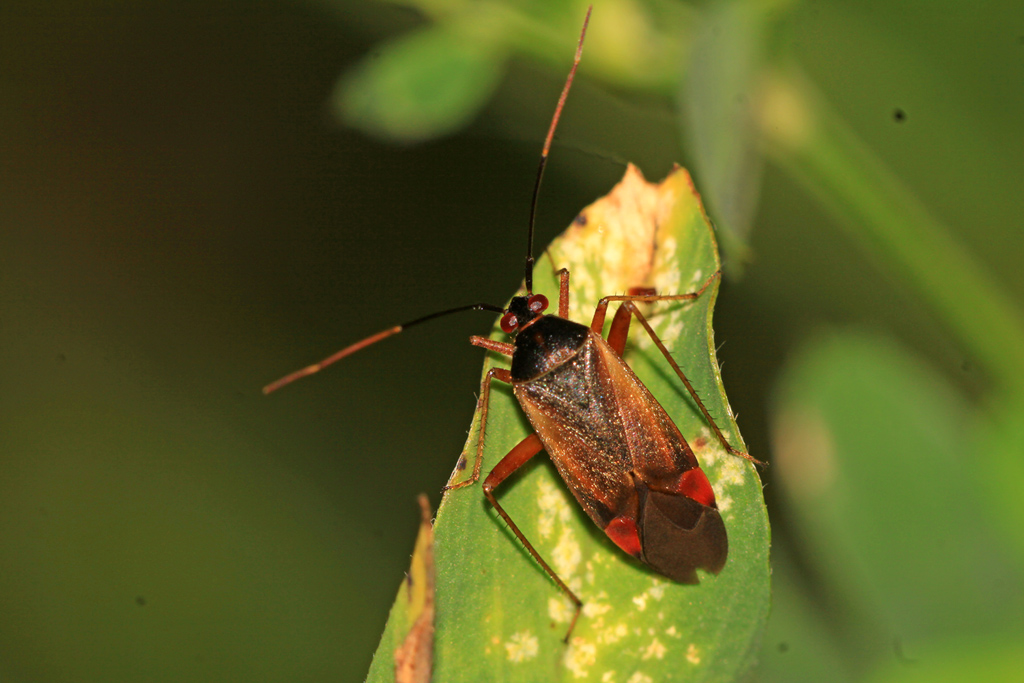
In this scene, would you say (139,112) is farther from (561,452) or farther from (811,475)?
(811,475)

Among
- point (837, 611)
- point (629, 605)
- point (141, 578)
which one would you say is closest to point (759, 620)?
point (629, 605)

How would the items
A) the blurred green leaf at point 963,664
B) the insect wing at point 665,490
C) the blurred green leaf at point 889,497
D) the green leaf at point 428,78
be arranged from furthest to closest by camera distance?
the green leaf at point 428,78
the blurred green leaf at point 889,497
the blurred green leaf at point 963,664
the insect wing at point 665,490

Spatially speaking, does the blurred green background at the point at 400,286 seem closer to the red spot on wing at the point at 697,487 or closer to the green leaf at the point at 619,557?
the green leaf at the point at 619,557

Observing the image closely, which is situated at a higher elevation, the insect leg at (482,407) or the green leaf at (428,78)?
the green leaf at (428,78)

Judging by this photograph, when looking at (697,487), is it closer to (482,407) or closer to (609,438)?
(609,438)

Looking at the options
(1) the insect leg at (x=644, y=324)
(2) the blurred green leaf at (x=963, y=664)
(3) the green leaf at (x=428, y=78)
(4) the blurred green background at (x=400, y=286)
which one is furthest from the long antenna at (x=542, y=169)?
(2) the blurred green leaf at (x=963, y=664)
